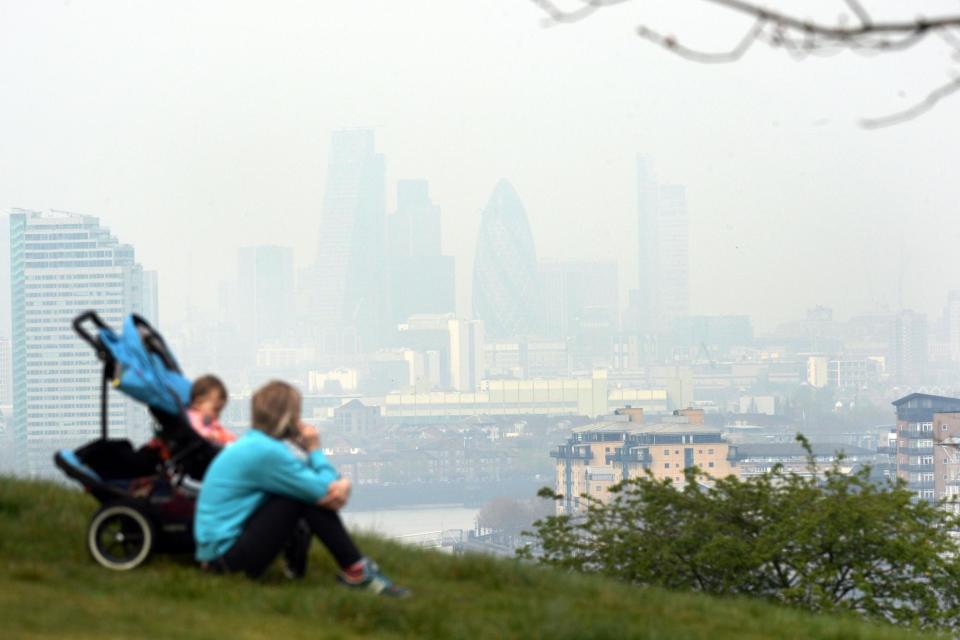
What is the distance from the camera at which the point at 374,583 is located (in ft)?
23.1

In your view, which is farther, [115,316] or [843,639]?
[115,316]

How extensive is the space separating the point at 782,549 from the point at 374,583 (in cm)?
1021

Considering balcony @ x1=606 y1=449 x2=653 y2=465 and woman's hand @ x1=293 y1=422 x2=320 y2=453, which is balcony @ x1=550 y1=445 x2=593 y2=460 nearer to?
balcony @ x1=606 y1=449 x2=653 y2=465

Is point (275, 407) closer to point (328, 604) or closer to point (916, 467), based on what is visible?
point (328, 604)

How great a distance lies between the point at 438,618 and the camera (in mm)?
6516

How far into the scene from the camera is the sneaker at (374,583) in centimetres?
705

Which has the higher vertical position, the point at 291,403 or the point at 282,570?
the point at 291,403

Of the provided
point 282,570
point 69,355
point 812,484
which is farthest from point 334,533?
point 69,355

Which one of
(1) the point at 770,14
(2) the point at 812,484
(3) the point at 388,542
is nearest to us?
(1) the point at 770,14

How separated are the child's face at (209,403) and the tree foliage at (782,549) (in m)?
8.96

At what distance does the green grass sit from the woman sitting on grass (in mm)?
160

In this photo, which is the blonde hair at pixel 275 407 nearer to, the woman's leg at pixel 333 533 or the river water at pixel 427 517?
the woman's leg at pixel 333 533

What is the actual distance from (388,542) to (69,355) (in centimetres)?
19228

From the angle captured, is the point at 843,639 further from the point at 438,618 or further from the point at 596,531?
the point at 596,531
